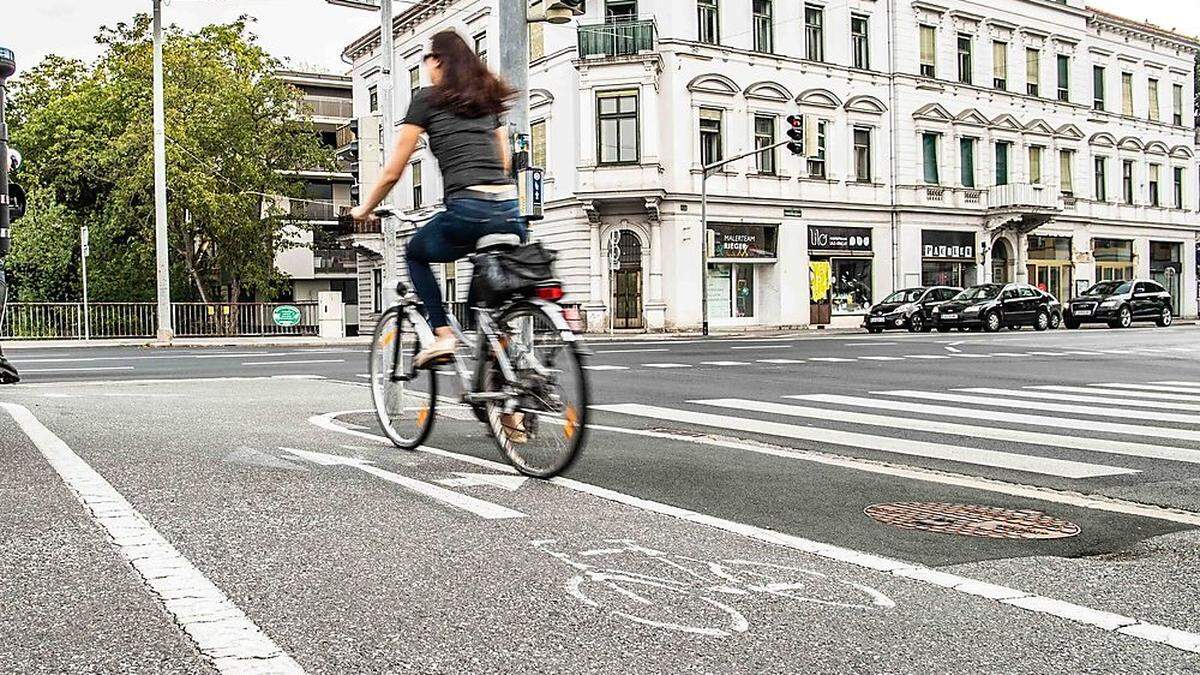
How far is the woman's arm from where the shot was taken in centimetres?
597

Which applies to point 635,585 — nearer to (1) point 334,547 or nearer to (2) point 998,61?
(1) point 334,547

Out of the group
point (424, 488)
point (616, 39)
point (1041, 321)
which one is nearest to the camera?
point (424, 488)

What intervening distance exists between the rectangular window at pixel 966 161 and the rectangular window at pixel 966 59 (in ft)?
7.91

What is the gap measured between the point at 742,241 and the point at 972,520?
38186 millimetres

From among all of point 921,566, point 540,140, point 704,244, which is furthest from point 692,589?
A: point 540,140

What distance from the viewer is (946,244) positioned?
48250 mm

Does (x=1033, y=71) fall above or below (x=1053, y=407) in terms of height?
above

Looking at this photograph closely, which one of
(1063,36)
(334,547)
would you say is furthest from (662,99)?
(334,547)

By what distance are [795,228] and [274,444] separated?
3808 centimetres

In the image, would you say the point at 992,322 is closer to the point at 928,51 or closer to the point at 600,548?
the point at 928,51

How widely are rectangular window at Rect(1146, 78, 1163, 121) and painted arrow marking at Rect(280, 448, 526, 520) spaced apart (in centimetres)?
5974

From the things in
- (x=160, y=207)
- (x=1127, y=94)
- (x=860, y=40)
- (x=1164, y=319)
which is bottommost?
(x=1164, y=319)

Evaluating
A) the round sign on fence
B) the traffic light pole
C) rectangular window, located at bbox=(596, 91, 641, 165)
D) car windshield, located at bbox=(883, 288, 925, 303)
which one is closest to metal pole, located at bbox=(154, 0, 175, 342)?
the round sign on fence

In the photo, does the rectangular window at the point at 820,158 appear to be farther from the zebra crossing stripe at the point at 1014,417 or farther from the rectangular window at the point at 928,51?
the zebra crossing stripe at the point at 1014,417
